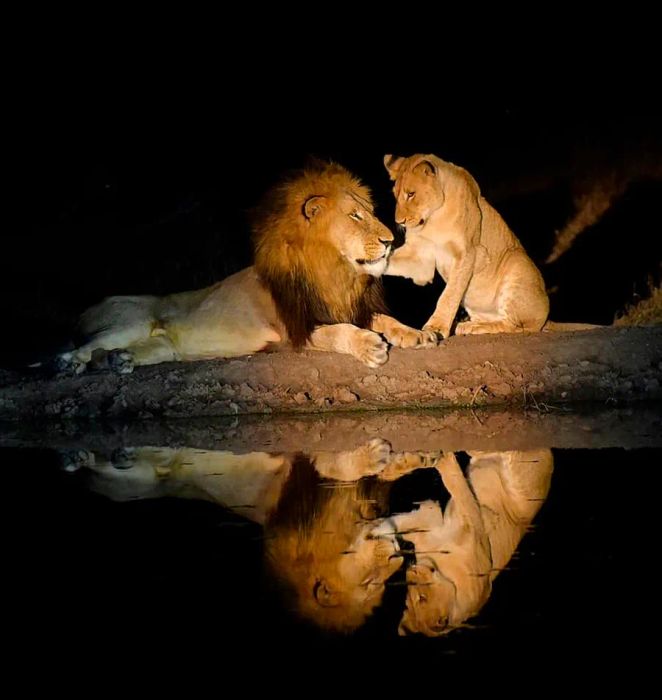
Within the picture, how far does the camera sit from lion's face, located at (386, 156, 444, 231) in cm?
793

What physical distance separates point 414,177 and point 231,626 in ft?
16.0

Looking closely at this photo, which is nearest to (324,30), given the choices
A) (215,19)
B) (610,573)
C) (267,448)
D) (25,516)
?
(215,19)

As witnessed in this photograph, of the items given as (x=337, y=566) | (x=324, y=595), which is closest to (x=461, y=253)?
(x=337, y=566)

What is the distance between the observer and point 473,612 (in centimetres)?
346

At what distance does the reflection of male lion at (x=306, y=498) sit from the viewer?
3807 mm

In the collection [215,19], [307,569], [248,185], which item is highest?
[307,569]

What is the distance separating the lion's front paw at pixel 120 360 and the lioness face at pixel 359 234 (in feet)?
5.26

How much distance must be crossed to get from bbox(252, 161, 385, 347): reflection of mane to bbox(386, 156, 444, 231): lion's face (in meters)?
0.23

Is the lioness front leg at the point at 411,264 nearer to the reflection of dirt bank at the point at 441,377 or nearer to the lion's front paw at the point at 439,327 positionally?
the lion's front paw at the point at 439,327

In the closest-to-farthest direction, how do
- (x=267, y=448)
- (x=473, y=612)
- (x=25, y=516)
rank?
(x=473, y=612)
(x=25, y=516)
(x=267, y=448)

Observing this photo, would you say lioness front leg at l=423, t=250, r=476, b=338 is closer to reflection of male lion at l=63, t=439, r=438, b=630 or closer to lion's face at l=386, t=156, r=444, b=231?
lion's face at l=386, t=156, r=444, b=231

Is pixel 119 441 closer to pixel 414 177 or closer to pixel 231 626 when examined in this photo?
pixel 414 177

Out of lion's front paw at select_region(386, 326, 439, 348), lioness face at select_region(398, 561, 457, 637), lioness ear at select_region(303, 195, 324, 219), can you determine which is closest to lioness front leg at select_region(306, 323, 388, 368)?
lion's front paw at select_region(386, 326, 439, 348)

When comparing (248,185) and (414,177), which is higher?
(414,177)
